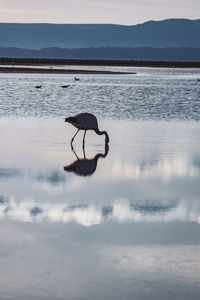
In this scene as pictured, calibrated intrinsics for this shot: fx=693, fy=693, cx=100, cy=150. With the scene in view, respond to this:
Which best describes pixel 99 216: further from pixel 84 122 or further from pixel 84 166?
pixel 84 122

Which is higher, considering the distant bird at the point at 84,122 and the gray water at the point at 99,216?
the distant bird at the point at 84,122

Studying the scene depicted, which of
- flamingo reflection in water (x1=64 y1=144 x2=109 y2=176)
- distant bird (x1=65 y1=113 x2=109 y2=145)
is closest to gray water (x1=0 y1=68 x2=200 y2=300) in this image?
flamingo reflection in water (x1=64 y1=144 x2=109 y2=176)

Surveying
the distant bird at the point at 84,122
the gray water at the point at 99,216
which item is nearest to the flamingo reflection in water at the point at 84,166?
the gray water at the point at 99,216

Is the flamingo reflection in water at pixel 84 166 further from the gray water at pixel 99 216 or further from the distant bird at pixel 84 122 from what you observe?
the distant bird at pixel 84 122

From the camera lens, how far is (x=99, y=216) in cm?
898

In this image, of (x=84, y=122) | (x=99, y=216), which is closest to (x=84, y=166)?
(x=84, y=122)

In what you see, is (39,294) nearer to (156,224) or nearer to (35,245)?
(35,245)

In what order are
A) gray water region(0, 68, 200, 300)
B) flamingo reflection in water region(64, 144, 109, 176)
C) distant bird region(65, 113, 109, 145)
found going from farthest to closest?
distant bird region(65, 113, 109, 145), flamingo reflection in water region(64, 144, 109, 176), gray water region(0, 68, 200, 300)

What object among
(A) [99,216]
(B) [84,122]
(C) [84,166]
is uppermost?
(B) [84,122]

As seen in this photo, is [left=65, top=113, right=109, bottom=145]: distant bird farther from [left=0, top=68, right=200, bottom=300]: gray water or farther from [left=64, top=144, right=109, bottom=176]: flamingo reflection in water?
[left=64, top=144, right=109, bottom=176]: flamingo reflection in water

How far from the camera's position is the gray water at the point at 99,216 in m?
6.45

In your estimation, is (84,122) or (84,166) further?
(84,122)

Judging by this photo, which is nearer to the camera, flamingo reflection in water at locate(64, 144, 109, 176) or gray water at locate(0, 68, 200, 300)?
gray water at locate(0, 68, 200, 300)

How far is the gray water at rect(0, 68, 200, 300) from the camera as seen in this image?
645 cm
